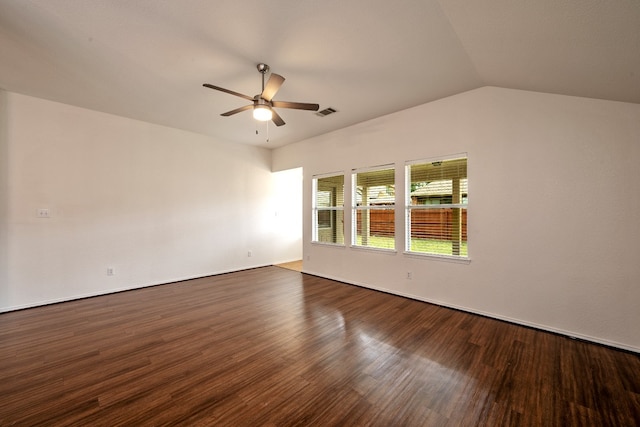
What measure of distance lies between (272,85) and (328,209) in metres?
3.13

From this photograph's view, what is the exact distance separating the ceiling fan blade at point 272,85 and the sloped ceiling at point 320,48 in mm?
332

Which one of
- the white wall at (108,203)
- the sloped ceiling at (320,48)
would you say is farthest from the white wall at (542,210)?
the white wall at (108,203)

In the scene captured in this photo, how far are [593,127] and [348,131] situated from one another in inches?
127

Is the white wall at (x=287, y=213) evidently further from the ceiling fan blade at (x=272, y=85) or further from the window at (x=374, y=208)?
the ceiling fan blade at (x=272, y=85)

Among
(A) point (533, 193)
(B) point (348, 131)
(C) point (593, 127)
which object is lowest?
(A) point (533, 193)

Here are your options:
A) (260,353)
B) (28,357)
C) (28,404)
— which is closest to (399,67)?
(260,353)

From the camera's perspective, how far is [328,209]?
17.4 ft

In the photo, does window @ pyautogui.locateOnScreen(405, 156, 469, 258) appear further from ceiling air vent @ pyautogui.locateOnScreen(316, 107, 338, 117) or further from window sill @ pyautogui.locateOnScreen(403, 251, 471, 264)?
ceiling air vent @ pyautogui.locateOnScreen(316, 107, 338, 117)

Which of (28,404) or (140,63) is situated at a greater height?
(140,63)

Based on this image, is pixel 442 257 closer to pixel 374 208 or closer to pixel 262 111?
pixel 374 208

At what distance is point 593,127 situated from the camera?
2.56 meters

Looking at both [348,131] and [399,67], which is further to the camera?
[348,131]

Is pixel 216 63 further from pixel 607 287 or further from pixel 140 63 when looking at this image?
pixel 607 287

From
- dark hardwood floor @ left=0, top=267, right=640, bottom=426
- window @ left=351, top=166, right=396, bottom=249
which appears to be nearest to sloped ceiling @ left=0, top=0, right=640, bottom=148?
window @ left=351, top=166, right=396, bottom=249
